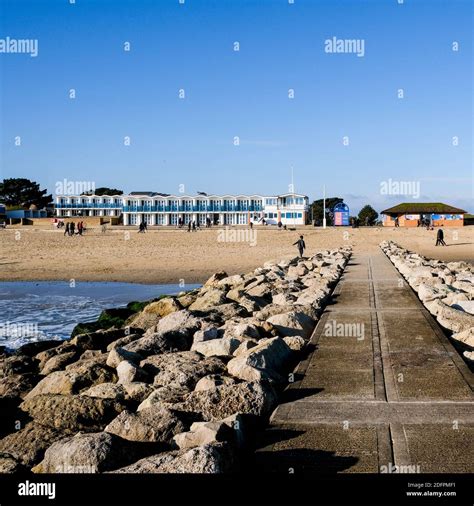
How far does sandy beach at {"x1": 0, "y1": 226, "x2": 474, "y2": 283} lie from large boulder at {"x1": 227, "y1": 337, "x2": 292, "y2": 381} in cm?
1724

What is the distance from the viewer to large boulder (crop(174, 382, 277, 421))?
5.04 metres

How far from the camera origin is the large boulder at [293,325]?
27.9 feet

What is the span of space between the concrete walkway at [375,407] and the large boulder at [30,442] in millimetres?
1651

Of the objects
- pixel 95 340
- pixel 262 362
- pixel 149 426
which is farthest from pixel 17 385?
pixel 149 426

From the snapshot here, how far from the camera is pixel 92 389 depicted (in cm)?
617

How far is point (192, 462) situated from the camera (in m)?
3.79

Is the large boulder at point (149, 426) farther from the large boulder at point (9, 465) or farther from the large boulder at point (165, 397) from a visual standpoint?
the large boulder at point (9, 465)

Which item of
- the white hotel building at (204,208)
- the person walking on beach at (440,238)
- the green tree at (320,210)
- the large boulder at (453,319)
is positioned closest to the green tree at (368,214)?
the green tree at (320,210)

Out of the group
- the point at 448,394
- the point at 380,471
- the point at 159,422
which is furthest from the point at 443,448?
the point at 159,422

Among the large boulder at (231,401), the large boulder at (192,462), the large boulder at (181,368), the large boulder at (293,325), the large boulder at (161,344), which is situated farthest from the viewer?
the large boulder at (293,325)

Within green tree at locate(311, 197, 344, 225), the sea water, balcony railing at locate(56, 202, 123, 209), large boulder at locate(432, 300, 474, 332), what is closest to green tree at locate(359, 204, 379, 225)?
green tree at locate(311, 197, 344, 225)

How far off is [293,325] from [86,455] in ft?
15.8

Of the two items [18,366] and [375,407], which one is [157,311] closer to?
[18,366]

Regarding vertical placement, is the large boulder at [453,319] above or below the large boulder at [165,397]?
above
